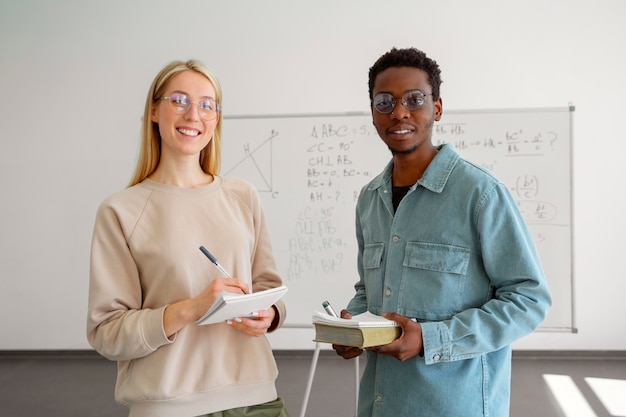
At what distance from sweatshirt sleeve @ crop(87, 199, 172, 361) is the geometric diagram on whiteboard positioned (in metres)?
3.02

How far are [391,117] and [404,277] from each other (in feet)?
1.20

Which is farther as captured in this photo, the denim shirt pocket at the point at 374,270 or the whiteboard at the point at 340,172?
the whiteboard at the point at 340,172

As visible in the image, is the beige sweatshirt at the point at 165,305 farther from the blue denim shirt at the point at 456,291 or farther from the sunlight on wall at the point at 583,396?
the sunlight on wall at the point at 583,396

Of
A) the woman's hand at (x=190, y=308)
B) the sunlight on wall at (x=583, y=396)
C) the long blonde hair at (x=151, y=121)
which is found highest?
the long blonde hair at (x=151, y=121)

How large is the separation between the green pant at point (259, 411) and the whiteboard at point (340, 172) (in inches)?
108

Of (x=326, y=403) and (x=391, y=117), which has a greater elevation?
(x=391, y=117)

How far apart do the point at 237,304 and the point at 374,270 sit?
0.38m

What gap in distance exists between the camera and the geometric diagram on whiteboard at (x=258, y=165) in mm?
4238

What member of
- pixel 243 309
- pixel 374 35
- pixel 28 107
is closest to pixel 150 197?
pixel 243 309

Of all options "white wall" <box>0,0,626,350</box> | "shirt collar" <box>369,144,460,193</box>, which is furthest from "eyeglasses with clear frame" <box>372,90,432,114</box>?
"white wall" <box>0,0,626,350</box>

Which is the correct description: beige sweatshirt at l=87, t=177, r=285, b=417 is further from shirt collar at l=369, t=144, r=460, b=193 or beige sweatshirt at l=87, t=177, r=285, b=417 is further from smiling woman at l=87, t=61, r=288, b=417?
shirt collar at l=369, t=144, r=460, b=193

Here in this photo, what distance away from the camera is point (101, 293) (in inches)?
46.6

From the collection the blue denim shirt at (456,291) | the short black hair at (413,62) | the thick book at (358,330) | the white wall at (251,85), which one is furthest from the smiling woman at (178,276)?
the white wall at (251,85)

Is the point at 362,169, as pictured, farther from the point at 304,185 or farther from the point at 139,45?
the point at 139,45
